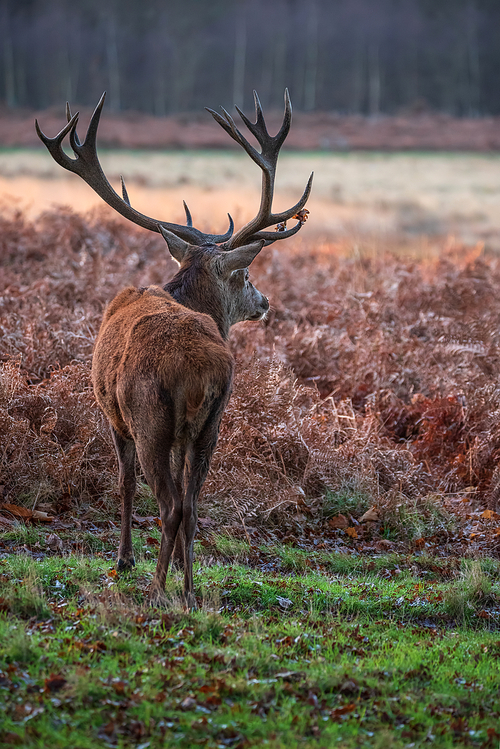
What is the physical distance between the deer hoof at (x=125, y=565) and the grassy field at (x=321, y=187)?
43.4 ft

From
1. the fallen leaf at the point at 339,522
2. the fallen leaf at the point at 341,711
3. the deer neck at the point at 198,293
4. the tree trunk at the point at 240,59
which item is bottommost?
the fallen leaf at the point at 339,522

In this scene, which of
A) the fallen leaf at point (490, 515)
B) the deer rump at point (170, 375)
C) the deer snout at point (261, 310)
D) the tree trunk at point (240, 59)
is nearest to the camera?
the deer rump at point (170, 375)

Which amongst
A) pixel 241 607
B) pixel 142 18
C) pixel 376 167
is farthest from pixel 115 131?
pixel 241 607

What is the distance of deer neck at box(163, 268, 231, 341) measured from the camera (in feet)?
22.9

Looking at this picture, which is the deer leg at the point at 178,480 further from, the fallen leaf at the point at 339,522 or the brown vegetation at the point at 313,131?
the brown vegetation at the point at 313,131

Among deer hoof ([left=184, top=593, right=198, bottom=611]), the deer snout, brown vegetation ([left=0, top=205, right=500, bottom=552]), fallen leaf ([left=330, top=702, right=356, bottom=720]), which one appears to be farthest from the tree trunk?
fallen leaf ([left=330, top=702, right=356, bottom=720])

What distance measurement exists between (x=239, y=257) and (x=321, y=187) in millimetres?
25039

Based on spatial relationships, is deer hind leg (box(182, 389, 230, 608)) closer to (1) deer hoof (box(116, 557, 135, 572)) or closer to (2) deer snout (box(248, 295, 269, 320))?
(1) deer hoof (box(116, 557, 135, 572))

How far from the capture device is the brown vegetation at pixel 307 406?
8.00m

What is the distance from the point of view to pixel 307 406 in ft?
32.7

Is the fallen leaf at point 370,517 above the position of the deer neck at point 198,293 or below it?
below

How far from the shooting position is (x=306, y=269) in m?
16.9

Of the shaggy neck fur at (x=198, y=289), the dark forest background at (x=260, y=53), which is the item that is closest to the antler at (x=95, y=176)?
the shaggy neck fur at (x=198, y=289)

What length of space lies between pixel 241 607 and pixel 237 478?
94.8 inches
